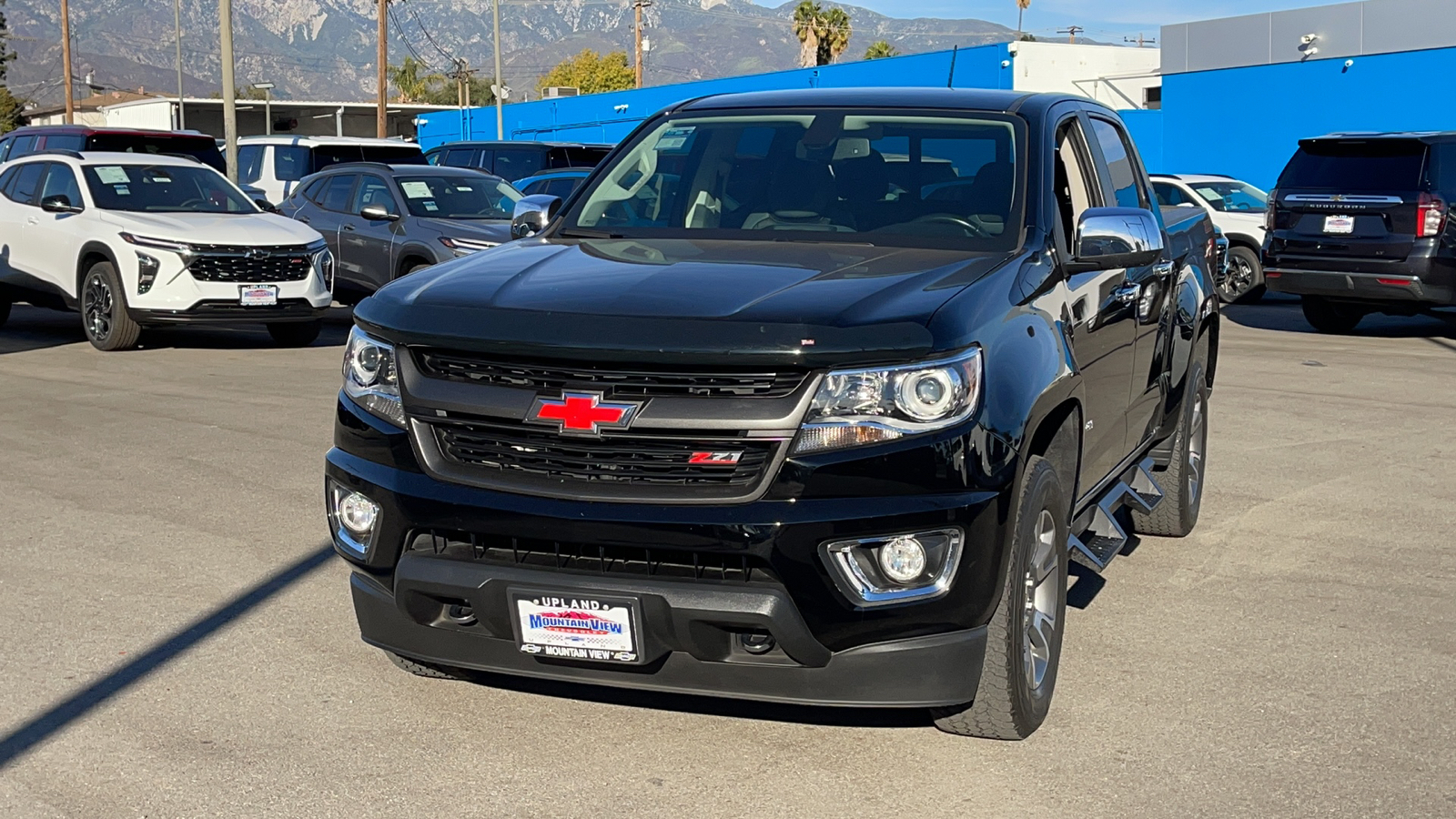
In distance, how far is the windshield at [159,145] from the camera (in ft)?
58.5

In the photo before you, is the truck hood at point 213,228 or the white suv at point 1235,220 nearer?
the truck hood at point 213,228

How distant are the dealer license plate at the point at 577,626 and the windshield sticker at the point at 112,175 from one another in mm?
11697

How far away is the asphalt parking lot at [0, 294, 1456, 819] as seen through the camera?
4062 millimetres

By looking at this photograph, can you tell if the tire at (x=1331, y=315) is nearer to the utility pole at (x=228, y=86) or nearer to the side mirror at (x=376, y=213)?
the side mirror at (x=376, y=213)

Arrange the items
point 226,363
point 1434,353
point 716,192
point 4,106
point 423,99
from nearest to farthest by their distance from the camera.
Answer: point 716,192 → point 226,363 → point 1434,353 → point 4,106 → point 423,99

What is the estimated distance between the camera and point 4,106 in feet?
303

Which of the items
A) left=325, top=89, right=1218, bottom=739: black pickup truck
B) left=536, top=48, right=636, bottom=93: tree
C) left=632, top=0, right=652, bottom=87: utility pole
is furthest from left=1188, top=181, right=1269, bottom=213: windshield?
left=536, top=48, right=636, bottom=93: tree

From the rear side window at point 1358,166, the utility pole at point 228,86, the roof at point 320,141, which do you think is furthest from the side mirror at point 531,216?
the utility pole at point 228,86

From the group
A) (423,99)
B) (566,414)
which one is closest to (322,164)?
(566,414)

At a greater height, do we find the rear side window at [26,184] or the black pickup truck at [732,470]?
the rear side window at [26,184]

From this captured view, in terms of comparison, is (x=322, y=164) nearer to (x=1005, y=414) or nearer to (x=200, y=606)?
(x=200, y=606)

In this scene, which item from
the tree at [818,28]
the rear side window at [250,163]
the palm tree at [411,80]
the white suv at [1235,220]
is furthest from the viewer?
the palm tree at [411,80]

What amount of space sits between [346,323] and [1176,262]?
1181 cm

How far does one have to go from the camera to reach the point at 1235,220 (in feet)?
62.8
